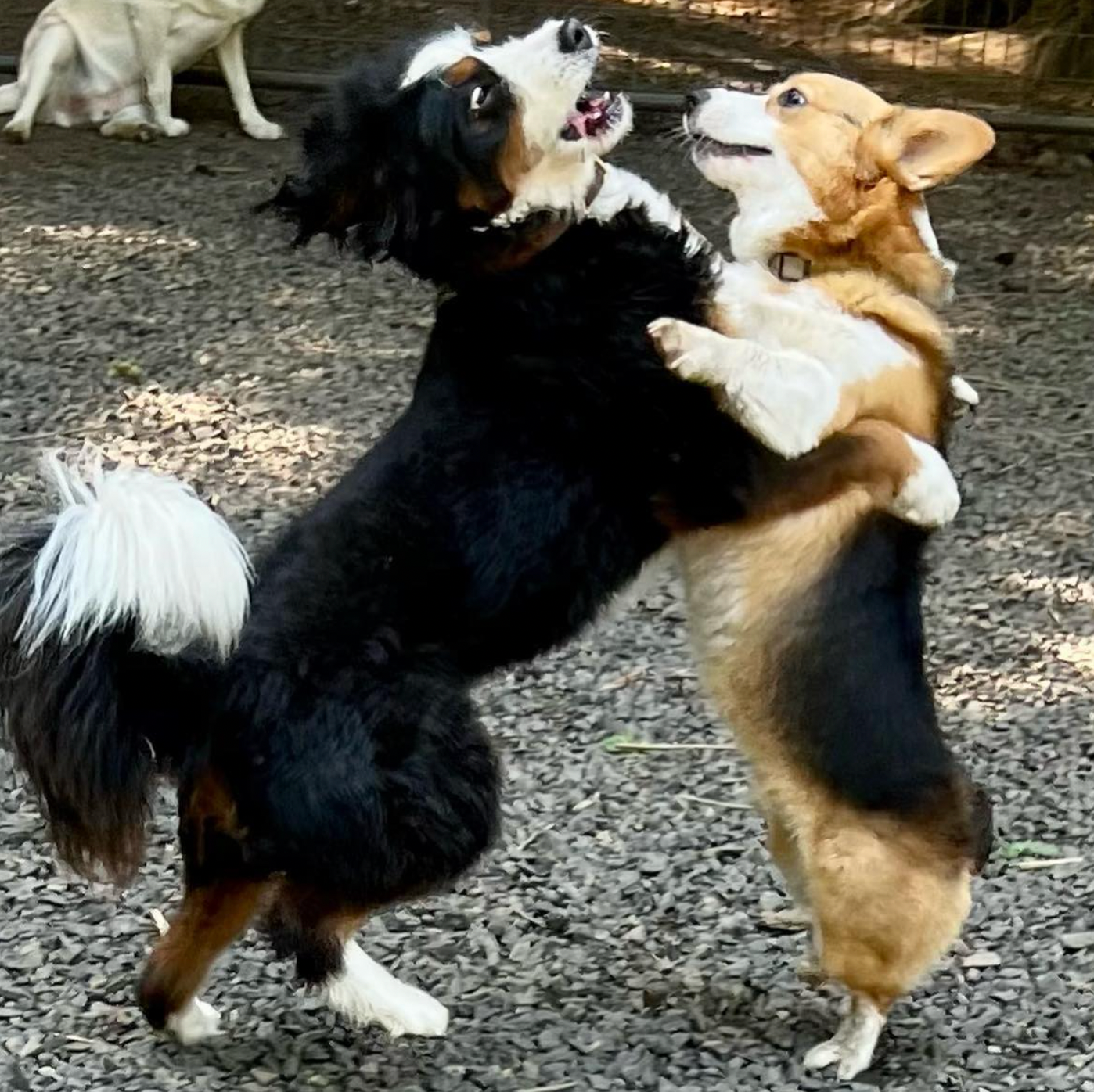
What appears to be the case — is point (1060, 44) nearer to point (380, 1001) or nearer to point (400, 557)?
point (400, 557)

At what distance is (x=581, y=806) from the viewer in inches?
156

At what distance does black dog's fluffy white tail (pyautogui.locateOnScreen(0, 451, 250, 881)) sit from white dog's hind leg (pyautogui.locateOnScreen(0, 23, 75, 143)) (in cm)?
654

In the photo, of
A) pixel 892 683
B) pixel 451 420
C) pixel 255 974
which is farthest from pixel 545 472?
pixel 255 974

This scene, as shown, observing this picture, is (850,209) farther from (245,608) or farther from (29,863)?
(29,863)

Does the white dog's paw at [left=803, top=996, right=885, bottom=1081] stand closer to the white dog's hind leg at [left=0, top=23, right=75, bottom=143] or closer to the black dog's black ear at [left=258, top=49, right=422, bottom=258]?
the black dog's black ear at [left=258, top=49, right=422, bottom=258]

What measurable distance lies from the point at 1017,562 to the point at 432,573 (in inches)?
103

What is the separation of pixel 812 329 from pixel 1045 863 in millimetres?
1345

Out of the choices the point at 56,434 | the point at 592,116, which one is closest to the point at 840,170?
the point at 592,116

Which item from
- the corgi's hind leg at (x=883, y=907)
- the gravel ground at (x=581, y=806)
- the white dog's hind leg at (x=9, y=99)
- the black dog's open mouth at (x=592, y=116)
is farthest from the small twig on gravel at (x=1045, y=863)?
the white dog's hind leg at (x=9, y=99)

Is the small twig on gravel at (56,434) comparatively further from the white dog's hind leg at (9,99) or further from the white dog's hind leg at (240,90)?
the white dog's hind leg at (9,99)

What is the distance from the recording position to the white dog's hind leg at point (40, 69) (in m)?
8.85

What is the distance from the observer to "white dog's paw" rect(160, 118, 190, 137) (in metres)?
9.00

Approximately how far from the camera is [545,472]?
9.52ft

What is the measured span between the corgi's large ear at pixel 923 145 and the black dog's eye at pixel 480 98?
667 mm
